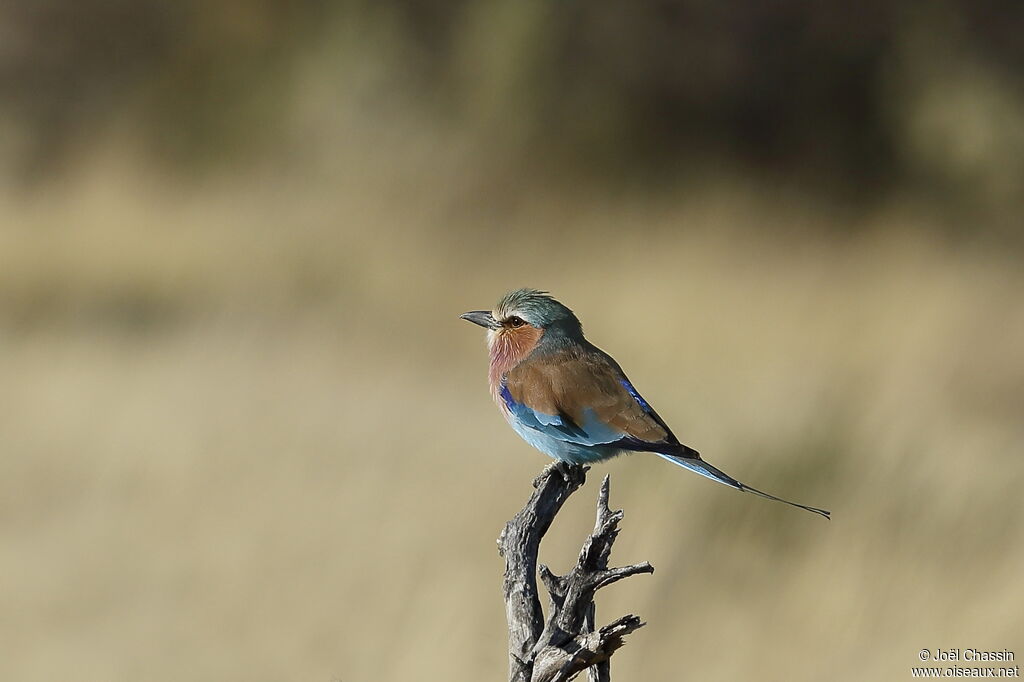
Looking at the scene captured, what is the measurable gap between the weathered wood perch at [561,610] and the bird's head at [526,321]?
411mm

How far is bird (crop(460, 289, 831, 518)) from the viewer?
2.29 meters

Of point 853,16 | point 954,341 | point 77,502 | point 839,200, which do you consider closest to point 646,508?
point 954,341

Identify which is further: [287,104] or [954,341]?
[287,104]

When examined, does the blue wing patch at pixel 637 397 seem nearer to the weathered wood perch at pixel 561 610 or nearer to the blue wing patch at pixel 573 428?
the blue wing patch at pixel 573 428

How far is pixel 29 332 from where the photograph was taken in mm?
5648

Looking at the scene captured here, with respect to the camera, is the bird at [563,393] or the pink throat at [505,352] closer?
the bird at [563,393]

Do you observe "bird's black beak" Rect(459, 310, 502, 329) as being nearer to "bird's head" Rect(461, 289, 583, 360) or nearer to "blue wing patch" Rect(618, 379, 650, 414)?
"bird's head" Rect(461, 289, 583, 360)

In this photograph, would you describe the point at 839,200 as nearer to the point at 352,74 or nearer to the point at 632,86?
the point at 632,86

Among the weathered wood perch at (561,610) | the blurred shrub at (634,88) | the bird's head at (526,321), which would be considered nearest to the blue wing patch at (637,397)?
the bird's head at (526,321)

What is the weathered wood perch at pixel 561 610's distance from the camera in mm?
1951

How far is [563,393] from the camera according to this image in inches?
93.2

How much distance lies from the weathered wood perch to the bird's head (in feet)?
1.35

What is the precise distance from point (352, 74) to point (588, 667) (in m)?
4.48

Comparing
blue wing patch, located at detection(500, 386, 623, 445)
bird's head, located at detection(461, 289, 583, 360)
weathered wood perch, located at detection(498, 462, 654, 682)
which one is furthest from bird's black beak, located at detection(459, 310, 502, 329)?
weathered wood perch, located at detection(498, 462, 654, 682)
